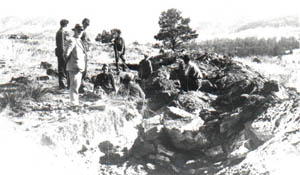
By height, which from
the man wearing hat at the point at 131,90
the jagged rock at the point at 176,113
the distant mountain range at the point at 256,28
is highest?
the distant mountain range at the point at 256,28

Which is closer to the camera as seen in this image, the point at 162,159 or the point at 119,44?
the point at 162,159

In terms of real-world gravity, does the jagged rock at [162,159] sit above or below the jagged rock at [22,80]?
below

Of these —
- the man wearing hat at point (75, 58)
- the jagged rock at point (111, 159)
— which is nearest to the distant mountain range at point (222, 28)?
the man wearing hat at point (75, 58)

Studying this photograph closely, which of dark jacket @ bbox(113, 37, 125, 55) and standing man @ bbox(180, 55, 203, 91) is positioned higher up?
dark jacket @ bbox(113, 37, 125, 55)

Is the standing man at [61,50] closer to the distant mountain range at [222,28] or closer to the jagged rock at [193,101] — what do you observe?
the jagged rock at [193,101]

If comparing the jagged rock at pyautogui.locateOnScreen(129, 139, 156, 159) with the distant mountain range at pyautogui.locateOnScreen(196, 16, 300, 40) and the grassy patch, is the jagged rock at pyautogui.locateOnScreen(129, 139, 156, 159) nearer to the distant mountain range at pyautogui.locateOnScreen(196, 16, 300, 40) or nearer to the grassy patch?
the grassy patch

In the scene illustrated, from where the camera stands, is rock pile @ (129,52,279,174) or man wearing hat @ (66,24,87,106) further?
rock pile @ (129,52,279,174)

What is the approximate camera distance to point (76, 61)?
6.31m

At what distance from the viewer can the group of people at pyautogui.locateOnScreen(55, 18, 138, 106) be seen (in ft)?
20.7

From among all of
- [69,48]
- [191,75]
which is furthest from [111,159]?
[191,75]

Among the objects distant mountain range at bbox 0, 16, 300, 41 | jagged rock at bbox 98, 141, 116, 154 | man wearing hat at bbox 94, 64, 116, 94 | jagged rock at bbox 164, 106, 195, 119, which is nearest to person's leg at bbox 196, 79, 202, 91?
jagged rock at bbox 164, 106, 195, 119

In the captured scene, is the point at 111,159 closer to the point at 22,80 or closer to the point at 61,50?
the point at 61,50

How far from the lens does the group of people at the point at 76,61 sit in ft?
20.7

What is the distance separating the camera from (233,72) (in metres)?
9.52
